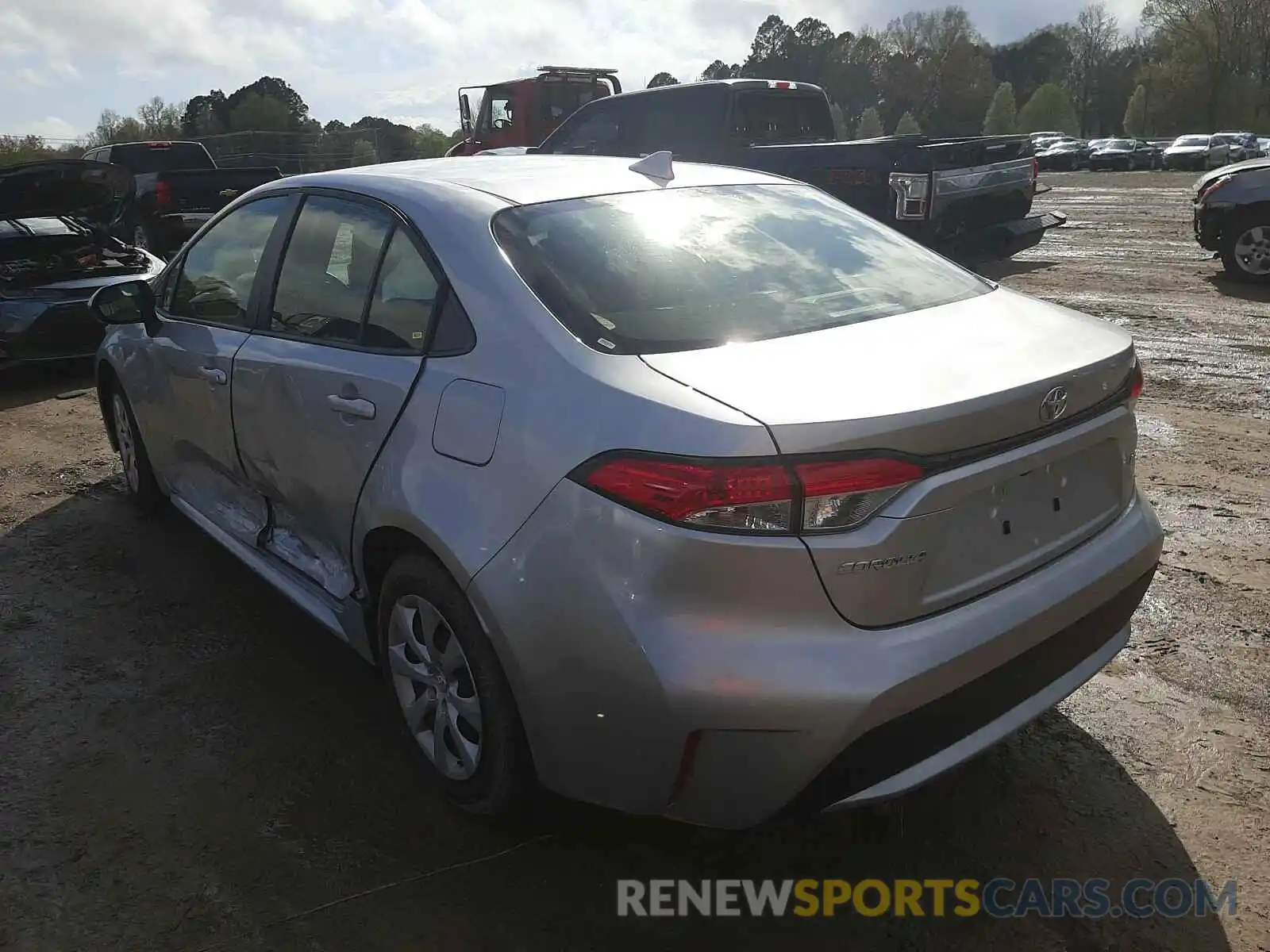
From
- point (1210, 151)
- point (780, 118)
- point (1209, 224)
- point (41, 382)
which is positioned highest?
point (780, 118)

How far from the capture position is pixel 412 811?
2.74m

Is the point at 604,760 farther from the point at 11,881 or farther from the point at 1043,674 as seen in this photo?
the point at 11,881

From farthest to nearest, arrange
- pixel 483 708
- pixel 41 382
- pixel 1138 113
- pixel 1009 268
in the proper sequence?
pixel 1138 113
pixel 1009 268
pixel 41 382
pixel 483 708

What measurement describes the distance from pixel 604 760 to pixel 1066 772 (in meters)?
1.42

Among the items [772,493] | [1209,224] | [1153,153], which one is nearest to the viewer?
[772,493]

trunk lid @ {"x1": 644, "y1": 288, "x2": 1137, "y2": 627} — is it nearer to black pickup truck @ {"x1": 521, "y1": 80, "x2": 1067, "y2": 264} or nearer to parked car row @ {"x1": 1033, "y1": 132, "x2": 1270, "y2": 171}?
black pickup truck @ {"x1": 521, "y1": 80, "x2": 1067, "y2": 264}

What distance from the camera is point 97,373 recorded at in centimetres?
518

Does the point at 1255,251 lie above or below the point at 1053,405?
below

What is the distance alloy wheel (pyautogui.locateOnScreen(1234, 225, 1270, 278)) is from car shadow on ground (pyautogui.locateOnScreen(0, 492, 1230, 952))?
8.83 m

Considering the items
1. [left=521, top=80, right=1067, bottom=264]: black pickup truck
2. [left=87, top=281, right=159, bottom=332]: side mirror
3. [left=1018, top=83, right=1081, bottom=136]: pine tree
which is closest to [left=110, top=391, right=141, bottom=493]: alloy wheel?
[left=87, top=281, right=159, bottom=332]: side mirror

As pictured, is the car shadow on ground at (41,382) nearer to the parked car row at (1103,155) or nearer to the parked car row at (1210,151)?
the parked car row at (1210,151)

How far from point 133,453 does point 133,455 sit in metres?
0.02

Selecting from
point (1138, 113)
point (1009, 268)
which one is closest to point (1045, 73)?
point (1138, 113)

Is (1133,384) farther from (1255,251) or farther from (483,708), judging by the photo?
(1255,251)
